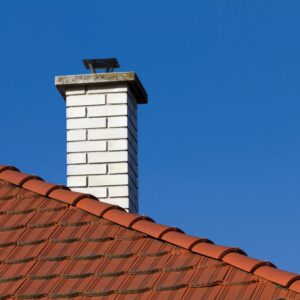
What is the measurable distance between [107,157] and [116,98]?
72cm

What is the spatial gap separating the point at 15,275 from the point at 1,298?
321mm

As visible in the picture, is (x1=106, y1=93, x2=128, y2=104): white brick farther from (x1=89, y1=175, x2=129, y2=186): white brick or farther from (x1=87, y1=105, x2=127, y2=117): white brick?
(x1=89, y1=175, x2=129, y2=186): white brick

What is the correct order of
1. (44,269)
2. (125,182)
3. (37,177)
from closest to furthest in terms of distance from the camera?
(44,269)
(37,177)
(125,182)

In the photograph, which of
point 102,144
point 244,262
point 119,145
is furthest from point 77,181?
point 244,262

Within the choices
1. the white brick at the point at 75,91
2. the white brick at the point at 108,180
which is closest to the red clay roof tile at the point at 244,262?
the white brick at the point at 108,180

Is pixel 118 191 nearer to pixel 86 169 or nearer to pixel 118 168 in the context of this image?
pixel 118 168

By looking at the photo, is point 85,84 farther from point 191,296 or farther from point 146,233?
point 191,296

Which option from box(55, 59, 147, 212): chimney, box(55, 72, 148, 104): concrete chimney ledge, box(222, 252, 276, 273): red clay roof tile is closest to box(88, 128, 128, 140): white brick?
box(55, 59, 147, 212): chimney

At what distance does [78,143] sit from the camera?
1223 cm

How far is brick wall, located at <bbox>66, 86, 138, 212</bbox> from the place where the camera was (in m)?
12.1

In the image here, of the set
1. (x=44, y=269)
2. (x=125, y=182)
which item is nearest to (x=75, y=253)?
(x=44, y=269)

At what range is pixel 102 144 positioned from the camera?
12.3 metres

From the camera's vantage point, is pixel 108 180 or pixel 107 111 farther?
pixel 107 111

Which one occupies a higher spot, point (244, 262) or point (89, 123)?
point (89, 123)
